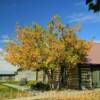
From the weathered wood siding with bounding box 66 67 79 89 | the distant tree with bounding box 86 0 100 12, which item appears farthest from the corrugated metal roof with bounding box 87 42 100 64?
the distant tree with bounding box 86 0 100 12

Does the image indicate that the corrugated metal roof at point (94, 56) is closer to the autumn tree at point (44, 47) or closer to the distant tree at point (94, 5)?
the autumn tree at point (44, 47)

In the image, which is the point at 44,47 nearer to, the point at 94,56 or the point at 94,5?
the point at 94,56

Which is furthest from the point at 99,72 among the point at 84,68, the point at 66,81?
the point at 66,81

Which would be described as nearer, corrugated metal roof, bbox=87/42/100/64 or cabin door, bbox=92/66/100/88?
corrugated metal roof, bbox=87/42/100/64

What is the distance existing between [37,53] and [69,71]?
28.4 ft

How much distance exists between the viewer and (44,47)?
29.3m

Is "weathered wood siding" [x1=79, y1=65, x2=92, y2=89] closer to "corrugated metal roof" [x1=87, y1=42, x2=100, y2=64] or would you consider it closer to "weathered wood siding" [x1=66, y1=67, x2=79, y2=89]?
"weathered wood siding" [x1=66, y1=67, x2=79, y2=89]

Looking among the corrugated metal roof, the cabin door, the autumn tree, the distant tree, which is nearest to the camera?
the distant tree

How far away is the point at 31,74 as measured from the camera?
52.5 m

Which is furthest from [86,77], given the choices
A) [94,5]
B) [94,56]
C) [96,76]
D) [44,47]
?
[94,5]

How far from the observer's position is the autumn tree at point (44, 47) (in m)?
28.6

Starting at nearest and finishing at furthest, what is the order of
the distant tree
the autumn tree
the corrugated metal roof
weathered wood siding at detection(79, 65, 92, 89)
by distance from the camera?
the distant tree < the autumn tree < the corrugated metal roof < weathered wood siding at detection(79, 65, 92, 89)

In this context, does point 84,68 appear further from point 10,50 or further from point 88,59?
point 10,50

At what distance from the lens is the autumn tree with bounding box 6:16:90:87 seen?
28.6 metres
